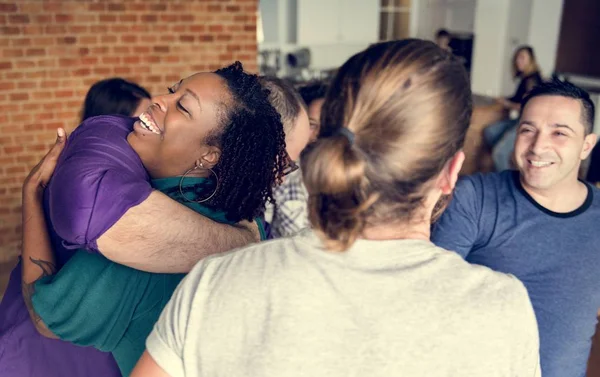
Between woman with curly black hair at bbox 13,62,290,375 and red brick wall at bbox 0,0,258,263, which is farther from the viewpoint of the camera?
red brick wall at bbox 0,0,258,263

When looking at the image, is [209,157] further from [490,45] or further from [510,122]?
[490,45]

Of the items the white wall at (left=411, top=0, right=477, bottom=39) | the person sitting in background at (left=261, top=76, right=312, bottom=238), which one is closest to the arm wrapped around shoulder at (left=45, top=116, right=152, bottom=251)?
the person sitting in background at (left=261, top=76, right=312, bottom=238)

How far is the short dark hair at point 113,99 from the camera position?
8.30 ft

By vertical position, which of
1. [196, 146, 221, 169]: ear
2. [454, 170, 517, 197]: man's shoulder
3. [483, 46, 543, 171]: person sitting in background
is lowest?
[483, 46, 543, 171]: person sitting in background

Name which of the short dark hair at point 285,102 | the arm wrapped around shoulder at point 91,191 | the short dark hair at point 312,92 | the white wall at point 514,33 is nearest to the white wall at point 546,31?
the white wall at point 514,33

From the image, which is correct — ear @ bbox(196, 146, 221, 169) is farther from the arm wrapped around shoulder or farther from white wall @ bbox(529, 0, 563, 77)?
white wall @ bbox(529, 0, 563, 77)

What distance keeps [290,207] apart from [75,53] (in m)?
2.16

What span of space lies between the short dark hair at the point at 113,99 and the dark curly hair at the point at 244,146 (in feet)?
4.26

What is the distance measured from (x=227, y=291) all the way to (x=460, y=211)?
38.7 inches

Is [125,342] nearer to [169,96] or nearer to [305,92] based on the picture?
[169,96]

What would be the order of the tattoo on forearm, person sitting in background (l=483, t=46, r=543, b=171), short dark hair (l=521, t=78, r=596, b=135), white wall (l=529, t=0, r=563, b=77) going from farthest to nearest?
white wall (l=529, t=0, r=563, b=77), person sitting in background (l=483, t=46, r=543, b=171), short dark hair (l=521, t=78, r=596, b=135), the tattoo on forearm

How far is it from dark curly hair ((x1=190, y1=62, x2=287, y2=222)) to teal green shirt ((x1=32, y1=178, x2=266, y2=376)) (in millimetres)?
254

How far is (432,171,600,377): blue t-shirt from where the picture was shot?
157 cm

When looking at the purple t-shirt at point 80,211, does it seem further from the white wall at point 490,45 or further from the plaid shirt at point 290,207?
the white wall at point 490,45
